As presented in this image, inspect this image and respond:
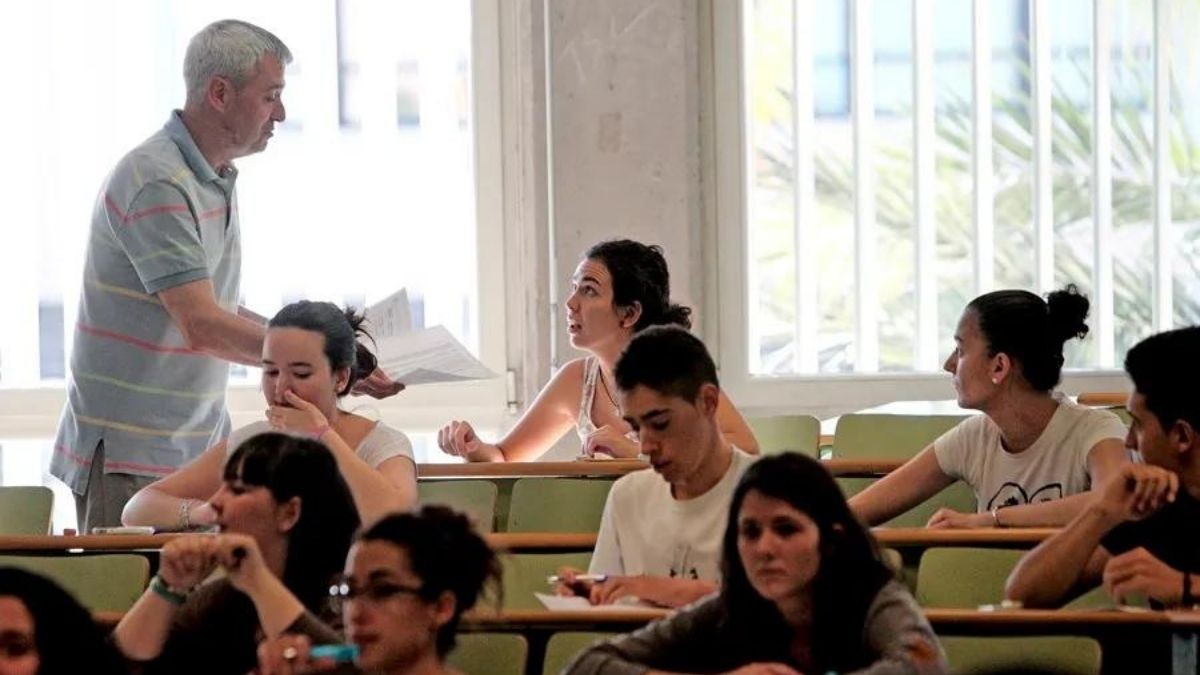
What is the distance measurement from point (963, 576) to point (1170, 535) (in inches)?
15.7

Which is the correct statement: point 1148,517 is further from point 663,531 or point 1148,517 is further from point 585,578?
point 585,578

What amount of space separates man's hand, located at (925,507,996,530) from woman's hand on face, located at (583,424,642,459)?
3.80 ft

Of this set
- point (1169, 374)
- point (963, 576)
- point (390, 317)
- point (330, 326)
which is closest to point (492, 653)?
point (963, 576)

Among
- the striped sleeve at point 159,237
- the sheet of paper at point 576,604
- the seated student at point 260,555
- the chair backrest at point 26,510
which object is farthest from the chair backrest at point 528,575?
the chair backrest at point 26,510

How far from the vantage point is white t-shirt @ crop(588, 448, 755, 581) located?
407cm

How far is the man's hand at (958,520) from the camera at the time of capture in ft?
14.6

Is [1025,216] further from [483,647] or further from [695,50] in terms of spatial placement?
[483,647]

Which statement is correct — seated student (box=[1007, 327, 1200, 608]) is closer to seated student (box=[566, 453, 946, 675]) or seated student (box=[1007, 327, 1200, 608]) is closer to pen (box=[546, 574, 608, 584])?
seated student (box=[566, 453, 946, 675])

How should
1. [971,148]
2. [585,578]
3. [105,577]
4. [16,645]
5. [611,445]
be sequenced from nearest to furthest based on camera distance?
[16,645] → [585,578] → [105,577] → [611,445] → [971,148]

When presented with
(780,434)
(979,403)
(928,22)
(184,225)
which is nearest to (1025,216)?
(928,22)

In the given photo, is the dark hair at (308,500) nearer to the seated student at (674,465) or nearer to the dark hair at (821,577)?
the seated student at (674,465)

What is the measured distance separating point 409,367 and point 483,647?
5.30 feet

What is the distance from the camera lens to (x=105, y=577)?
13.9ft

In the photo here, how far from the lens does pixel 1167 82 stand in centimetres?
729
